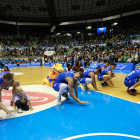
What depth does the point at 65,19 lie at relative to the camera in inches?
1216

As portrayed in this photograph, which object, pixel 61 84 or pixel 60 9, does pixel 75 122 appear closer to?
pixel 61 84

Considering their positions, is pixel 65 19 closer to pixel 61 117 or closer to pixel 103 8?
pixel 103 8

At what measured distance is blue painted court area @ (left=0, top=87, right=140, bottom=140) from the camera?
2.03 metres

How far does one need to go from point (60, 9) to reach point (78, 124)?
95.1 ft

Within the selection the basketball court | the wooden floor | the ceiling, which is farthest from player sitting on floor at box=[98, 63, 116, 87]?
the ceiling

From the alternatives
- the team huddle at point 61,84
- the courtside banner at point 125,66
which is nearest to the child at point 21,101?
the team huddle at point 61,84

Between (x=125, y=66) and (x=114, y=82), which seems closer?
(x=114, y=82)

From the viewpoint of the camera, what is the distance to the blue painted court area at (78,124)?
6.64 feet

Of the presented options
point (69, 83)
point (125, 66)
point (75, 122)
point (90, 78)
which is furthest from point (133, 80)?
point (125, 66)

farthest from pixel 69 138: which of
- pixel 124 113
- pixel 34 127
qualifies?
pixel 124 113

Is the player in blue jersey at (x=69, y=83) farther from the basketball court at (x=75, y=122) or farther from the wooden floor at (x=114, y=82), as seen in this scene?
the wooden floor at (x=114, y=82)

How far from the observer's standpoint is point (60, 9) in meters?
27.3

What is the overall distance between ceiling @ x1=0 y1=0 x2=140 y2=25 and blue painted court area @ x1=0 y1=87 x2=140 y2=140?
979 inches

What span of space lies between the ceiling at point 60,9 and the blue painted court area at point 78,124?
24.9m
